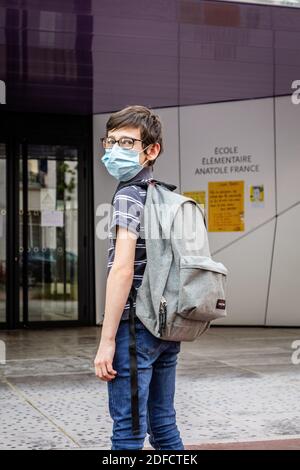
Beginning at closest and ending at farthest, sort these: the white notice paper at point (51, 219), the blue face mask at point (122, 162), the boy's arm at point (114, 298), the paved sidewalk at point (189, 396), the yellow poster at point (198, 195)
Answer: the boy's arm at point (114, 298) → the blue face mask at point (122, 162) → the paved sidewalk at point (189, 396) → the yellow poster at point (198, 195) → the white notice paper at point (51, 219)

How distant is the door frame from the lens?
11727 millimetres

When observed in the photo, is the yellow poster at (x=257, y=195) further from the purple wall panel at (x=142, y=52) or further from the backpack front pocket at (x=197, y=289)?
the backpack front pocket at (x=197, y=289)

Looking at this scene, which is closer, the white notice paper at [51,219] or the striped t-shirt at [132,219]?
the striped t-shirt at [132,219]

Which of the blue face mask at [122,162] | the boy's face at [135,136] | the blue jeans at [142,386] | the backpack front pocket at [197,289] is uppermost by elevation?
the boy's face at [135,136]

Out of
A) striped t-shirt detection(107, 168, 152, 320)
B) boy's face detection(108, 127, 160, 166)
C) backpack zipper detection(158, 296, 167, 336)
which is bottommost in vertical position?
backpack zipper detection(158, 296, 167, 336)

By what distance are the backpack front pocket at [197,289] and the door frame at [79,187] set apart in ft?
29.4

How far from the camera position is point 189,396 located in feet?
20.3

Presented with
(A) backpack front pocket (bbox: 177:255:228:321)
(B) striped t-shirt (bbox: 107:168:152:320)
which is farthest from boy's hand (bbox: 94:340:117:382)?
(A) backpack front pocket (bbox: 177:255:228:321)

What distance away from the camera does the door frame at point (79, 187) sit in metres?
11.7

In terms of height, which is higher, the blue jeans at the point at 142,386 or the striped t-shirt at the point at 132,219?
the striped t-shirt at the point at 132,219

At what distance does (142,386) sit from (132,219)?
698mm

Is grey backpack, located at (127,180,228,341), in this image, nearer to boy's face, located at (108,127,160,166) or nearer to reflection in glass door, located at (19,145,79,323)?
boy's face, located at (108,127,160,166)

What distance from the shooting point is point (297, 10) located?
774 centimetres

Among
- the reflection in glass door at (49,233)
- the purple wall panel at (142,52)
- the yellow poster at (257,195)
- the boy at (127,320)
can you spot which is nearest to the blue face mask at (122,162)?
the boy at (127,320)
